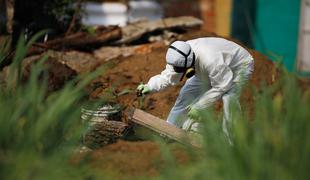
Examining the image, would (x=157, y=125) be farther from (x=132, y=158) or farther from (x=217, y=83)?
(x=132, y=158)

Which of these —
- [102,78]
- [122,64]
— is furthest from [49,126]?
[122,64]

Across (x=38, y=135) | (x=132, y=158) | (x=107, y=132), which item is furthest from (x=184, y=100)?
(x=38, y=135)

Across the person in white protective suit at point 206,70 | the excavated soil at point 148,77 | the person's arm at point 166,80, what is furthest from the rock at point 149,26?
the person's arm at point 166,80

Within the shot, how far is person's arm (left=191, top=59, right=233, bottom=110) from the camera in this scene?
6141 mm

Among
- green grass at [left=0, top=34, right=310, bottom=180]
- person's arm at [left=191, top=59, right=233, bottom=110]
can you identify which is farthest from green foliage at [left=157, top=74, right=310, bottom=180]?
person's arm at [left=191, top=59, right=233, bottom=110]

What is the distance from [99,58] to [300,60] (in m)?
3.61

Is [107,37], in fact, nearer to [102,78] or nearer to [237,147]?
[102,78]

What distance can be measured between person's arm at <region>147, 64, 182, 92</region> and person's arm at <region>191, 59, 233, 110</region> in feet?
0.92

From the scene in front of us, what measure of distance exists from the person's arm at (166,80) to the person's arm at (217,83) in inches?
11.0

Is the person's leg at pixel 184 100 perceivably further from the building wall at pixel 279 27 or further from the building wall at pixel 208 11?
the building wall at pixel 208 11

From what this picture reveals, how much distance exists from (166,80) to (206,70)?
0.36 m

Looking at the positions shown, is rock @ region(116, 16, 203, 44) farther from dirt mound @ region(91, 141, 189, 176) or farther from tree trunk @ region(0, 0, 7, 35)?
dirt mound @ region(91, 141, 189, 176)

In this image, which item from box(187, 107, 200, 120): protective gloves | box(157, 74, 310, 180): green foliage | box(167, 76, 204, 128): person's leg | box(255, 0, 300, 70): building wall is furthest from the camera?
box(255, 0, 300, 70): building wall

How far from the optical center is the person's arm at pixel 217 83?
6.14 meters
